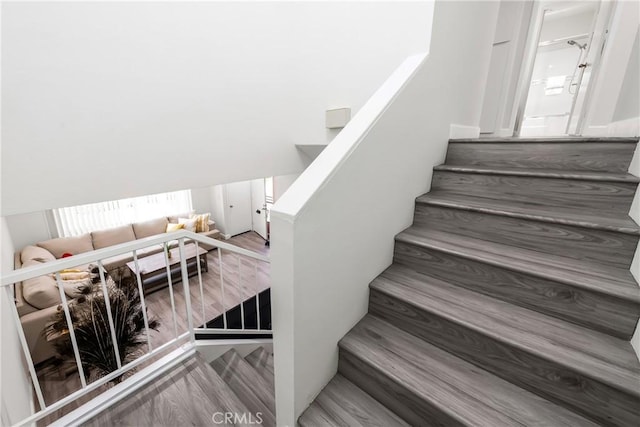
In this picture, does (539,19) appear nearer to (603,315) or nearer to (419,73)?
(419,73)

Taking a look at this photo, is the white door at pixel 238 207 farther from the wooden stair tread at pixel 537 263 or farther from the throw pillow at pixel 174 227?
the wooden stair tread at pixel 537 263

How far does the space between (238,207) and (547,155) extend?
645cm

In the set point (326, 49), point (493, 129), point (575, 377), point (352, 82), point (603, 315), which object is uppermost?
point (326, 49)

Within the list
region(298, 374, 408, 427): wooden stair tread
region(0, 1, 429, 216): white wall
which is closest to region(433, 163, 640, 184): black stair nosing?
region(0, 1, 429, 216): white wall

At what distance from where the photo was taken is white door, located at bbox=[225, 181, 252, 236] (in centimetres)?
665

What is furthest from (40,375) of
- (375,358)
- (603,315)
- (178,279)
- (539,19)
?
(539,19)

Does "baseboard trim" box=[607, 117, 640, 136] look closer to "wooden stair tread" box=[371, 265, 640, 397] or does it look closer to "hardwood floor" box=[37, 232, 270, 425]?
"wooden stair tread" box=[371, 265, 640, 397]

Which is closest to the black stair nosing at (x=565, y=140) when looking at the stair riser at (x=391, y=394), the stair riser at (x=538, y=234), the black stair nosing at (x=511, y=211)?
the black stair nosing at (x=511, y=211)

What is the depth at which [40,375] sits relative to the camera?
278 centimetres

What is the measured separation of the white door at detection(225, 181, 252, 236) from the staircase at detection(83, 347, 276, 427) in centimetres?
529

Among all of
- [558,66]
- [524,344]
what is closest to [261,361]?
[524,344]

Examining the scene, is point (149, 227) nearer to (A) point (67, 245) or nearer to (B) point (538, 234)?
(A) point (67, 245)

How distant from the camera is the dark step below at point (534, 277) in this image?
91cm

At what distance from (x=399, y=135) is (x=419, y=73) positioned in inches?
14.5
